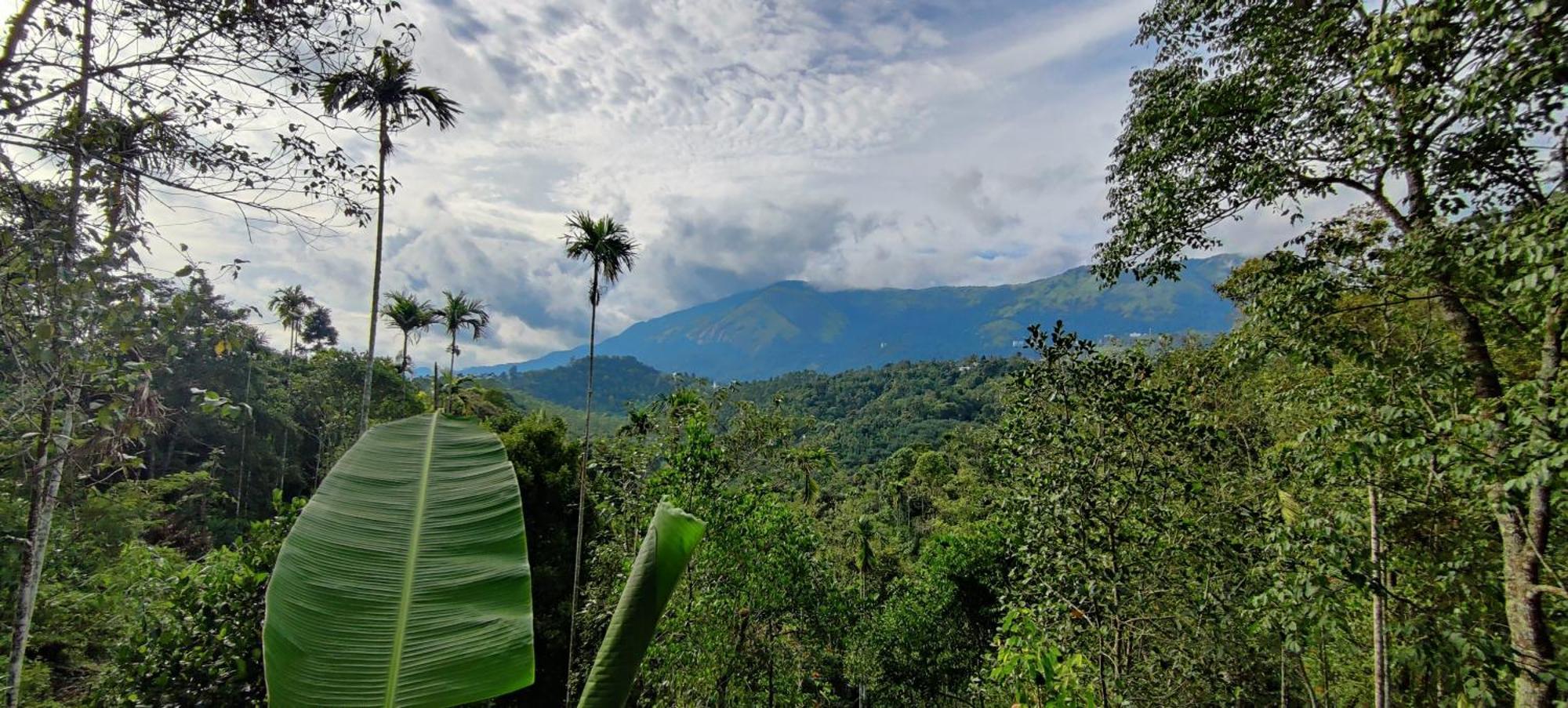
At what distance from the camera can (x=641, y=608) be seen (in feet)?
3.11

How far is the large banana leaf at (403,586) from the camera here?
0.97 m

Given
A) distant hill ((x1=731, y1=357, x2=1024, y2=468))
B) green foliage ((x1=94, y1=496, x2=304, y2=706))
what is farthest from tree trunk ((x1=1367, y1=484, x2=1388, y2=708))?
distant hill ((x1=731, y1=357, x2=1024, y2=468))

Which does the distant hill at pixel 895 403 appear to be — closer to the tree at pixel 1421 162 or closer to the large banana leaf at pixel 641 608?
the tree at pixel 1421 162

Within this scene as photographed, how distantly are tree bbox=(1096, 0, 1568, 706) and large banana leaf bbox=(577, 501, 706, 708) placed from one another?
3.04 m

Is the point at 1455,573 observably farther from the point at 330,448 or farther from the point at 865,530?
the point at 330,448

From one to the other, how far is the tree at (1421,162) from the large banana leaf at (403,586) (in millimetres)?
3323

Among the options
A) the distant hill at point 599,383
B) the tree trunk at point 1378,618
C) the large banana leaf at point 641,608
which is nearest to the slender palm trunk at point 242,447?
the large banana leaf at point 641,608

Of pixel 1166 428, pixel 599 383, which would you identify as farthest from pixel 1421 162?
pixel 599 383

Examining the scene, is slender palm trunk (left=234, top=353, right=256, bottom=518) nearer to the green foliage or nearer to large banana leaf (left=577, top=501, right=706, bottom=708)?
the green foliage

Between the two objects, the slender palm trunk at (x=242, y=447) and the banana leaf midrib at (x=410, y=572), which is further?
the slender palm trunk at (x=242, y=447)

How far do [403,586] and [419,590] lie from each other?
31mm

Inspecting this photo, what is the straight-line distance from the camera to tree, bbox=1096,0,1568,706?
2.36 meters

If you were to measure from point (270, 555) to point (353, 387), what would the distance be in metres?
19.6

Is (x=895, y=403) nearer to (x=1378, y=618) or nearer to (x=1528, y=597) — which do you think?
(x=1378, y=618)
